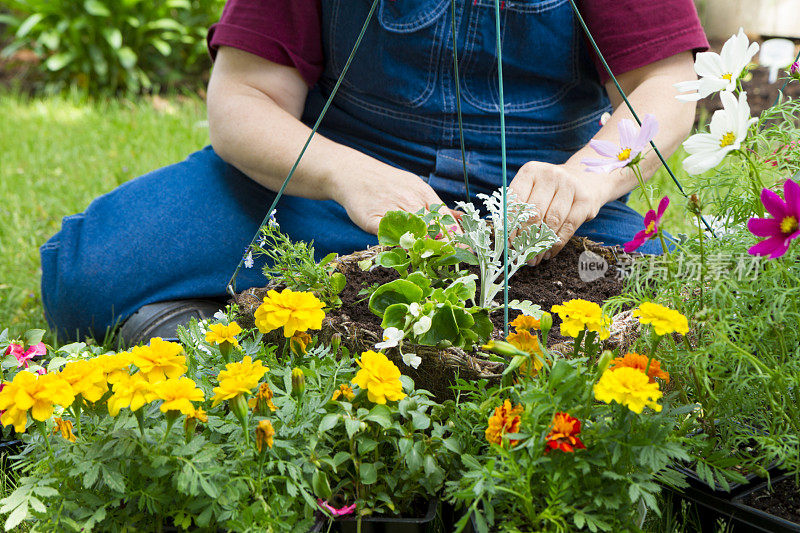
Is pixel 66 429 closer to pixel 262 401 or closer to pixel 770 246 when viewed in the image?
pixel 262 401

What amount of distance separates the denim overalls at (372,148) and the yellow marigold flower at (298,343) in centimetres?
68

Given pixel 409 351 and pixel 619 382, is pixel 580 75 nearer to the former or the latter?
pixel 409 351

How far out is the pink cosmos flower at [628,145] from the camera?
933mm

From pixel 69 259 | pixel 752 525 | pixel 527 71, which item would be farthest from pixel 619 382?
pixel 69 259

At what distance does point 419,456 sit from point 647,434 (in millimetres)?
278

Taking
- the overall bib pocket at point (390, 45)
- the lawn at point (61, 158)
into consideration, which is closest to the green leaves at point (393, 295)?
the overall bib pocket at point (390, 45)

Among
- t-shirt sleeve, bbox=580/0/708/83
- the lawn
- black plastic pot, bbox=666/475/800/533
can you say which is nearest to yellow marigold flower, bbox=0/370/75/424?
black plastic pot, bbox=666/475/800/533

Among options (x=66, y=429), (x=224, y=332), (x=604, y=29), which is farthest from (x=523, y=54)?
(x=66, y=429)

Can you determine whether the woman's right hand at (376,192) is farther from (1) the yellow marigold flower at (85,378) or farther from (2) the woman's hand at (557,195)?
(1) the yellow marigold flower at (85,378)

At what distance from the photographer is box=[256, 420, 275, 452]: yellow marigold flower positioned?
2.67ft

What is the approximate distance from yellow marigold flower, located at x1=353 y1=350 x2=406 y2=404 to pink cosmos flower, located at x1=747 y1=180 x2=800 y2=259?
1.49 ft

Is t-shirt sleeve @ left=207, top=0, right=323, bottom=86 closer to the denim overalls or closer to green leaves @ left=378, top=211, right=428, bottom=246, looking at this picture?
the denim overalls

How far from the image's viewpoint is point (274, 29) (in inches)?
68.4

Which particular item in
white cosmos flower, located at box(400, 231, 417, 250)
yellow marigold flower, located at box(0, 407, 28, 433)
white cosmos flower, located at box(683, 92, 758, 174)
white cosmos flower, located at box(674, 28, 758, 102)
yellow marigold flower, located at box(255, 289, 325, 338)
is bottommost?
yellow marigold flower, located at box(0, 407, 28, 433)
